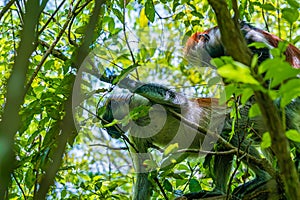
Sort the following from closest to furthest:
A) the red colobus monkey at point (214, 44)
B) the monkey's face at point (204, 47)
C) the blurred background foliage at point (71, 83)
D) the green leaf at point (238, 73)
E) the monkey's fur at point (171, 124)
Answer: the green leaf at point (238, 73), the blurred background foliage at point (71, 83), the monkey's fur at point (171, 124), the red colobus monkey at point (214, 44), the monkey's face at point (204, 47)

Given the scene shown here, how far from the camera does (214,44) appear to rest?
14.0 feet

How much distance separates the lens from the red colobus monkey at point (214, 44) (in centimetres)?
402

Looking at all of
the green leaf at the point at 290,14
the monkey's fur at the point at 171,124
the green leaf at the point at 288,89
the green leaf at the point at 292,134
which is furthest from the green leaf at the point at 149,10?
the green leaf at the point at 288,89

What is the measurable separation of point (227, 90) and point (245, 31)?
2.80m

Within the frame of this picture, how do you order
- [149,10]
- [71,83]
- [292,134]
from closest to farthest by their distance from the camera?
[292,134]
[71,83]
[149,10]

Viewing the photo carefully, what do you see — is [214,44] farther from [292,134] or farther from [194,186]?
[292,134]

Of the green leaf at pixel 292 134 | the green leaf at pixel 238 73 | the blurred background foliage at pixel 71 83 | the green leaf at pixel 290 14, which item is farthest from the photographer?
the blurred background foliage at pixel 71 83

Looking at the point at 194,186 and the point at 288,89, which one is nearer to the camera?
the point at 288,89

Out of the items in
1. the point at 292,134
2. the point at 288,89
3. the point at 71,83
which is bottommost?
the point at 292,134

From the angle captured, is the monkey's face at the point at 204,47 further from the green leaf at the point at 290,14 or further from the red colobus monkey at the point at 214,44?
the green leaf at the point at 290,14

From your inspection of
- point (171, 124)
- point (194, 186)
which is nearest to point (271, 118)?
point (194, 186)

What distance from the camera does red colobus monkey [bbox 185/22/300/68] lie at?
4020 millimetres

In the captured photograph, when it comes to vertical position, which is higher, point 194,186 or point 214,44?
point 214,44

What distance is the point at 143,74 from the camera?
431cm
